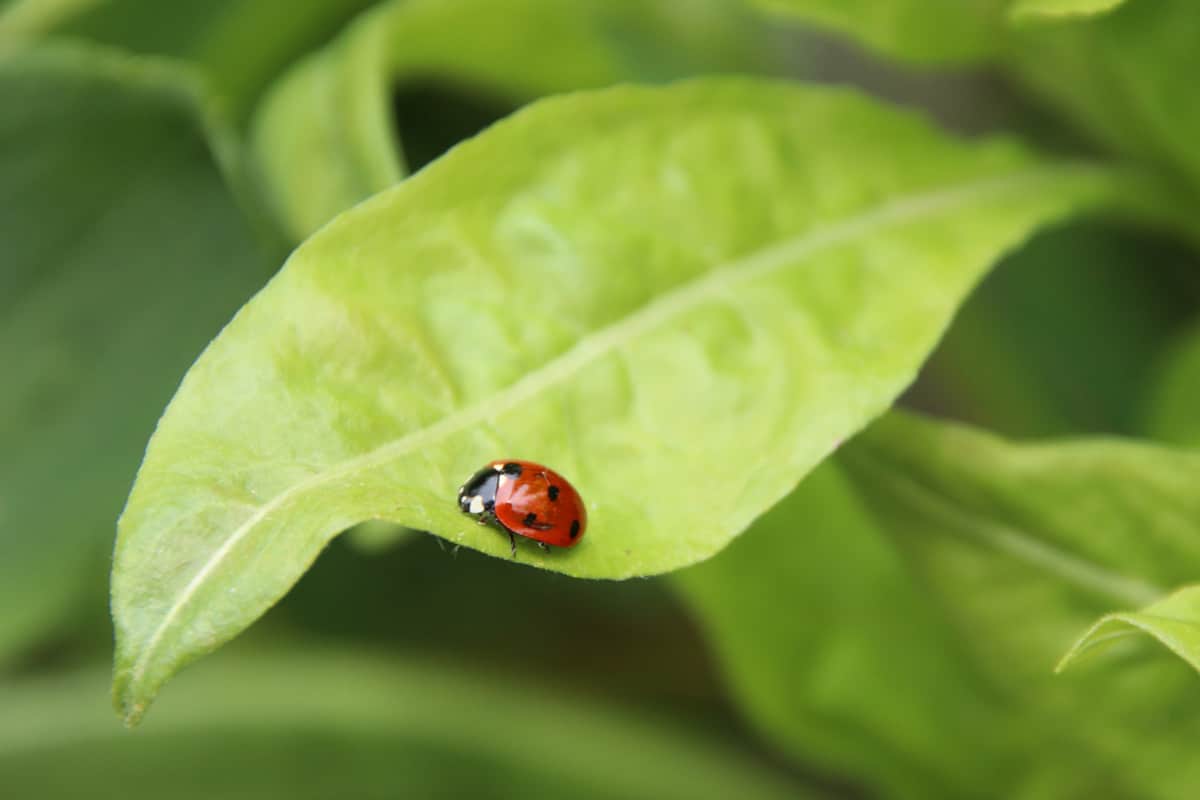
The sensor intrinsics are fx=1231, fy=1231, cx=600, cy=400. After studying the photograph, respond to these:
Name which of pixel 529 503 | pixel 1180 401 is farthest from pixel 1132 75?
pixel 529 503

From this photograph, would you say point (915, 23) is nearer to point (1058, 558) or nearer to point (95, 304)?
point (1058, 558)

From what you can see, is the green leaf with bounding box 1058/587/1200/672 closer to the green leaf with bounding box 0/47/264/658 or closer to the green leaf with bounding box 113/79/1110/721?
the green leaf with bounding box 113/79/1110/721

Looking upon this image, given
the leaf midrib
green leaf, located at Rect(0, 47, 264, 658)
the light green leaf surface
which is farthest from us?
the light green leaf surface

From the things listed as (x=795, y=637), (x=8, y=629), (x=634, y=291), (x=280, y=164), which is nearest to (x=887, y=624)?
(x=795, y=637)

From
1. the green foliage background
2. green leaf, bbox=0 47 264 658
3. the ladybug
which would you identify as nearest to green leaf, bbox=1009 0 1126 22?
the green foliage background

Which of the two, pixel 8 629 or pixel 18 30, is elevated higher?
pixel 18 30

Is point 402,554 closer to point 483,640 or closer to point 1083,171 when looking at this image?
point 483,640

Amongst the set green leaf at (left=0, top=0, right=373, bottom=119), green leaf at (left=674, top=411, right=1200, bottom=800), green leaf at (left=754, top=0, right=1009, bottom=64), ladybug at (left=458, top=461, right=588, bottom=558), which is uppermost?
green leaf at (left=0, top=0, right=373, bottom=119)
